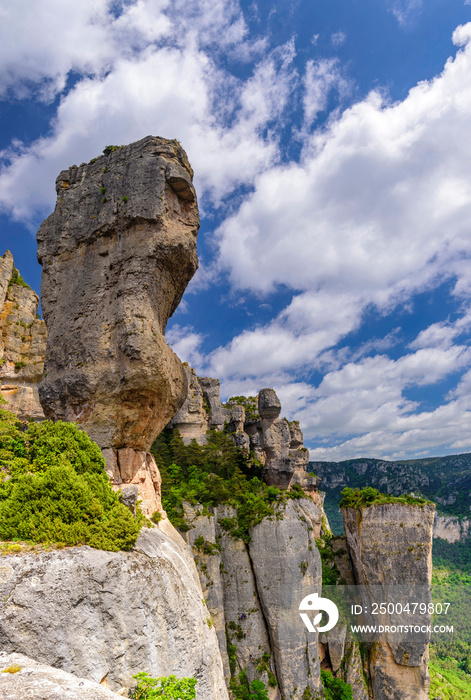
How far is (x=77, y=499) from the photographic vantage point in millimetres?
9719

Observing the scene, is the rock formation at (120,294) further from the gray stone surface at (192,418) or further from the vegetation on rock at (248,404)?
the vegetation on rock at (248,404)

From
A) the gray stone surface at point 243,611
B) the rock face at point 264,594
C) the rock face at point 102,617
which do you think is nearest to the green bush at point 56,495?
the rock face at point 102,617

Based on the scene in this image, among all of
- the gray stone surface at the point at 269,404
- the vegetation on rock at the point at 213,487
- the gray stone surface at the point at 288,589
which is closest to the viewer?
the gray stone surface at the point at 288,589

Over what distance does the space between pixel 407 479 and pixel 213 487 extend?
434ft

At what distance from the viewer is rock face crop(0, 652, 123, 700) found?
4910 mm

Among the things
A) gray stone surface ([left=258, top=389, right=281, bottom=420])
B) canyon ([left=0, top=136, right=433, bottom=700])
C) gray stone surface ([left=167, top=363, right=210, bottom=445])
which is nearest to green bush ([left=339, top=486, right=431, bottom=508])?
canyon ([left=0, top=136, right=433, bottom=700])

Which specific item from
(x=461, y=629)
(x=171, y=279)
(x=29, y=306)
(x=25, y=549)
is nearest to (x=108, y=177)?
(x=171, y=279)

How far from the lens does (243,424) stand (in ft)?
169

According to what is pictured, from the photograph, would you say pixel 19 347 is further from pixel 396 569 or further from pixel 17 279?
pixel 396 569

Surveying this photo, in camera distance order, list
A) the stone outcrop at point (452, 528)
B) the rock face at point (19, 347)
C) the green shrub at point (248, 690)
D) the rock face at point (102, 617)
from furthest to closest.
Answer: the stone outcrop at point (452, 528), the rock face at point (19, 347), the green shrub at point (248, 690), the rock face at point (102, 617)

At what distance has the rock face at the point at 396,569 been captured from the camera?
95.1 ft

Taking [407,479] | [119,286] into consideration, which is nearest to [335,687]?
[119,286]

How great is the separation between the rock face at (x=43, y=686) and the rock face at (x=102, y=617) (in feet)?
5.18

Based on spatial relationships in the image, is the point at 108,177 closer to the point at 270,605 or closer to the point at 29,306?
the point at 29,306
